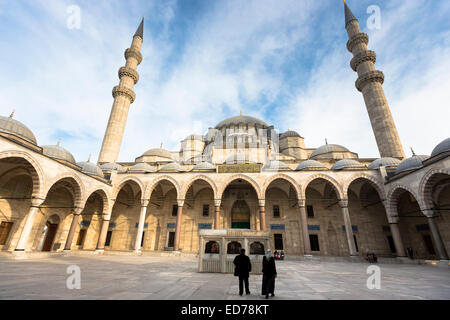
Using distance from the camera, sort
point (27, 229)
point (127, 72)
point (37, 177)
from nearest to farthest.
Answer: point (27, 229)
point (37, 177)
point (127, 72)

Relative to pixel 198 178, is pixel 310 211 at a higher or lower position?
lower

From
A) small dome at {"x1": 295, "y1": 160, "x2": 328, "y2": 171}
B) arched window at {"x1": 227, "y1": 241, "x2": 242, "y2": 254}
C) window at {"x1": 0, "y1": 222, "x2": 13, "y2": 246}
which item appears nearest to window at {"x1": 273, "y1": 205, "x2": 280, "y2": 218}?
small dome at {"x1": 295, "y1": 160, "x2": 328, "y2": 171}

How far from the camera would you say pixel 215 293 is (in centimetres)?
406

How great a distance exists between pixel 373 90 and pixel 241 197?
17.7m

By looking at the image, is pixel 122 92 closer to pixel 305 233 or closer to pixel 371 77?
pixel 305 233

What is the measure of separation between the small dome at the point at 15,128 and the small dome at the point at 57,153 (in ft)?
4.37

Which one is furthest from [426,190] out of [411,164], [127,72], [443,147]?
[127,72]

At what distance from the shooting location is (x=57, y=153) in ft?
48.4

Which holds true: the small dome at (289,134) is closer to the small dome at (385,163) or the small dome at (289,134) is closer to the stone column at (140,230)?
the small dome at (385,163)

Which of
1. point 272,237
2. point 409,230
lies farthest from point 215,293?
point 409,230

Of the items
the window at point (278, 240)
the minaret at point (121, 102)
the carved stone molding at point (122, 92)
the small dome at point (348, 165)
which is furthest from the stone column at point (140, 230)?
the small dome at point (348, 165)

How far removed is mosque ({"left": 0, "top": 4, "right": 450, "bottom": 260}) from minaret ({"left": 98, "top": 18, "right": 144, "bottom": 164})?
14 centimetres
